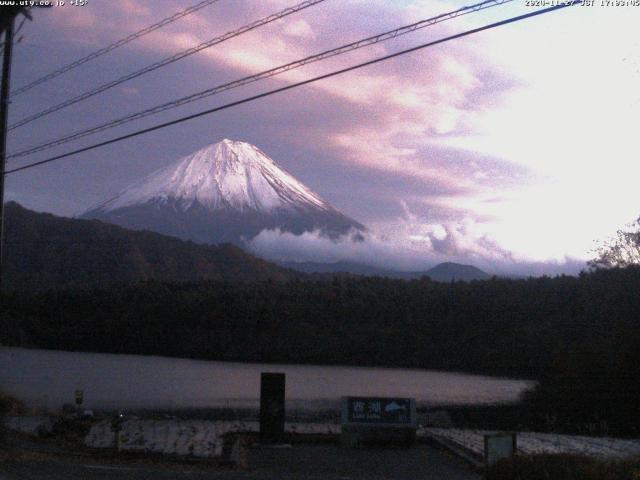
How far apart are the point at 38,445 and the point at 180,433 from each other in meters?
3.46

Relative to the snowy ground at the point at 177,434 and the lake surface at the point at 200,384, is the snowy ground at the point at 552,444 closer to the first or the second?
the snowy ground at the point at 177,434

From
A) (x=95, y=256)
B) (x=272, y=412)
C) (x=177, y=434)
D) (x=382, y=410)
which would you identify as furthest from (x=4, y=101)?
(x=95, y=256)

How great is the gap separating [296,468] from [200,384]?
18340 millimetres

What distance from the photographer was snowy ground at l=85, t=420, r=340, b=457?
17672mm

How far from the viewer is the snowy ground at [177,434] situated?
17.7 metres

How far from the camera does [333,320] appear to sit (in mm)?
53312

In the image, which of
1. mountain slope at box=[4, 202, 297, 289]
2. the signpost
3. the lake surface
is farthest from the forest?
the signpost

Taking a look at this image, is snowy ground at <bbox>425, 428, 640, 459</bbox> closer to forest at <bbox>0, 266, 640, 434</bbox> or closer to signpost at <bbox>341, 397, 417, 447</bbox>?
signpost at <bbox>341, 397, 417, 447</bbox>

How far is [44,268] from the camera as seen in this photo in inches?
2756

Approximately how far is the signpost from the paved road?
36 cm

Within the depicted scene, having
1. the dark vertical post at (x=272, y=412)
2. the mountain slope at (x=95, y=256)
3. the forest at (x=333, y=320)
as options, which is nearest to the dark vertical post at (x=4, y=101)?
Answer: the dark vertical post at (x=272, y=412)

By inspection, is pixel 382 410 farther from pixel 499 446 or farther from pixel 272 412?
pixel 499 446

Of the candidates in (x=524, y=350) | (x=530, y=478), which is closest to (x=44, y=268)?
(x=524, y=350)

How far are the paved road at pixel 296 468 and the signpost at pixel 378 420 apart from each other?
361 mm
